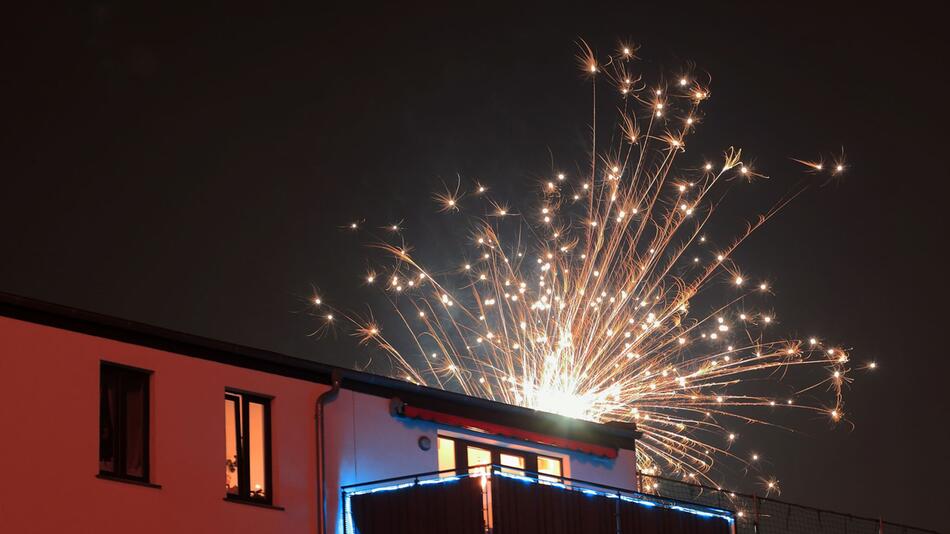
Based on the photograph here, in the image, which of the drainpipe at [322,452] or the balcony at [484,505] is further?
the balcony at [484,505]

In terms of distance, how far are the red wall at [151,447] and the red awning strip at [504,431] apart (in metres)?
2.26

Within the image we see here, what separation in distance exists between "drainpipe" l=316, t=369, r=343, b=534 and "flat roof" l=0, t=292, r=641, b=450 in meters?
0.14

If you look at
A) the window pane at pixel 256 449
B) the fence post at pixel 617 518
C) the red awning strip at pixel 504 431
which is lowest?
the fence post at pixel 617 518

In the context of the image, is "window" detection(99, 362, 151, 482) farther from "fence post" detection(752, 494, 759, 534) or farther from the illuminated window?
"fence post" detection(752, 494, 759, 534)

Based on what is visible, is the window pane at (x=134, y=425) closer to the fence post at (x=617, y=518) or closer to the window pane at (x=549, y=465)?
the fence post at (x=617, y=518)

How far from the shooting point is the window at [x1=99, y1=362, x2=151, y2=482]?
1997cm

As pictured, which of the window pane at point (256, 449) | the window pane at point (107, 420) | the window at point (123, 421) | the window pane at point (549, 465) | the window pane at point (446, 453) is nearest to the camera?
the window pane at point (107, 420)

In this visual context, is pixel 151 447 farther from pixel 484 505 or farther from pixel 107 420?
pixel 484 505

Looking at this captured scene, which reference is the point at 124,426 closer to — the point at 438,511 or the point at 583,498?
the point at 438,511

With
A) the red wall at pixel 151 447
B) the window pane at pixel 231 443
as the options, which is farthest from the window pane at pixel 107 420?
the window pane at pixel 231 443

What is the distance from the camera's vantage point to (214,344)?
71.3 ft

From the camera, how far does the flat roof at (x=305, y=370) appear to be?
1962cm

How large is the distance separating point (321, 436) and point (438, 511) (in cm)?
219

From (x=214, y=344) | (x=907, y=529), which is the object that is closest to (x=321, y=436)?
(x=214, y=344)
